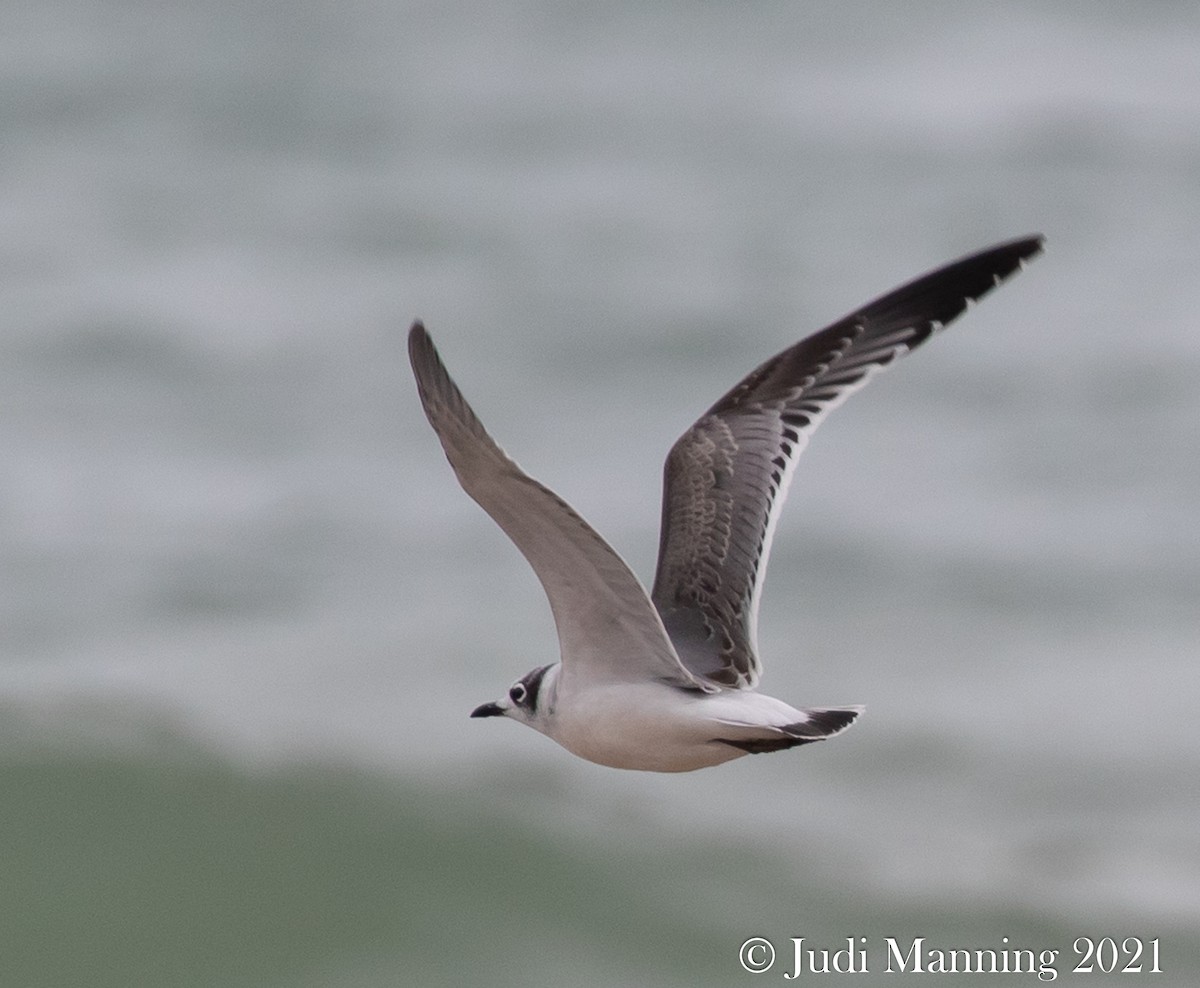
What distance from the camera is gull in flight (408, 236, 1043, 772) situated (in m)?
5.31

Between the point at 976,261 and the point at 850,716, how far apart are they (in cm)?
217

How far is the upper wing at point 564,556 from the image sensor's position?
16.5 ft

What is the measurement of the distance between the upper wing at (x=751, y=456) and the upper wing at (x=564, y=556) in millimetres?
487

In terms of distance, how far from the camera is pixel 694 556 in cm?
682

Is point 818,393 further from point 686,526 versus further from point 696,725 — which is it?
point 696,725

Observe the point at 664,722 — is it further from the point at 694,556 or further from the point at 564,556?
A: the point at 694,556

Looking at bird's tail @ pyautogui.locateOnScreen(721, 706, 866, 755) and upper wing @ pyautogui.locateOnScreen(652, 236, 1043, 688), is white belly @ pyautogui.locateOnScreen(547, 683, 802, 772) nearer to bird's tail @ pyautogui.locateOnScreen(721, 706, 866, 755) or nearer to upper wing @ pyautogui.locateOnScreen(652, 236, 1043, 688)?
bird's tail @ pyautogui.locateOnScreen(721, 706, 866, 755)

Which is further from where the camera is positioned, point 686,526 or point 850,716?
point 686,526

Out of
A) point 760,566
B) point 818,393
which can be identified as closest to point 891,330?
point 818,393

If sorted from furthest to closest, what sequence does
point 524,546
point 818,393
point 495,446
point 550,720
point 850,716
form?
point 818,393, point 550,720, point 850,716, point 524,546, point 495,446

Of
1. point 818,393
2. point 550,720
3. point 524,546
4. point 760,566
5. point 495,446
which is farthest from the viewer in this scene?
point 818,393

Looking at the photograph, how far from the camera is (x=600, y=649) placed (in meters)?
5.97

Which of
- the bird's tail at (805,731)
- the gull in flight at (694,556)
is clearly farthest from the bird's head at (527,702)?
the bird's tail at (805,731)

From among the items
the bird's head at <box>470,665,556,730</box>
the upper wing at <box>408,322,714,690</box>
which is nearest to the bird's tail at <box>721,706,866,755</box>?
the upper wing at <box>408,322,714,690</box>
